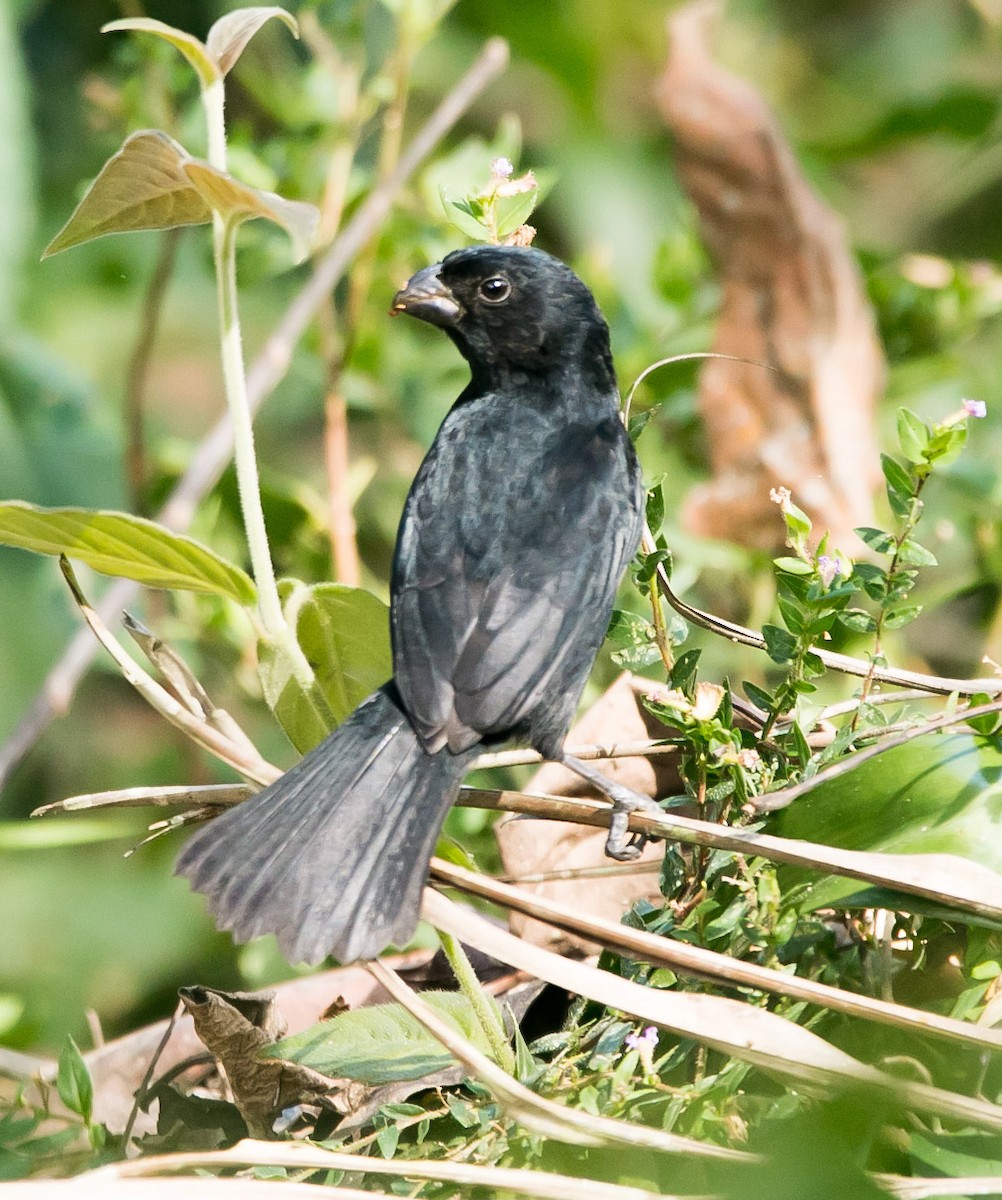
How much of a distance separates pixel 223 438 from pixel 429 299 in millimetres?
578

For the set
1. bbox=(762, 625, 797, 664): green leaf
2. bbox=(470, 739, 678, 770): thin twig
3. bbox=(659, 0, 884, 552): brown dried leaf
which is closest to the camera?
bbox=(762, 625, 797, 664): green leaf

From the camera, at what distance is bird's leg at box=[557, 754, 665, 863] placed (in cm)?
179

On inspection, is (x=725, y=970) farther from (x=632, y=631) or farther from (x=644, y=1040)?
(x=632, y=631)

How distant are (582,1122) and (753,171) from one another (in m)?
2.81

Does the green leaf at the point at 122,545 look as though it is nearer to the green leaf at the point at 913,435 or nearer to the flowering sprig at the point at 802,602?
the flowering sprig at the point at 802,602

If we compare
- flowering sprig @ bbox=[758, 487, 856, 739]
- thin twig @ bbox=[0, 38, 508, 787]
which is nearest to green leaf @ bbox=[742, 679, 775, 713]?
flowering sprig @ bbox=[758, 487, 856, 739]

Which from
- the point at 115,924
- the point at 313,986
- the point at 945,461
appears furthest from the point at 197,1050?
the point at 115,924

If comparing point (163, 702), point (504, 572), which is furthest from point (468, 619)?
point (163, 702)

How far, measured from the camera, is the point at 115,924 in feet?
12.2

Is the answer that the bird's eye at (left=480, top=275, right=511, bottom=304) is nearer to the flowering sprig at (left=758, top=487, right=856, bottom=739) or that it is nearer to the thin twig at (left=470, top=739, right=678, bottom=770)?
the thin twig at (left=470, top=739, right=678, bottom=770)

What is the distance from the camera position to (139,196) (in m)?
1.68

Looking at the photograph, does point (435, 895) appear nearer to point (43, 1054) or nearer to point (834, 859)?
point (834, 859)

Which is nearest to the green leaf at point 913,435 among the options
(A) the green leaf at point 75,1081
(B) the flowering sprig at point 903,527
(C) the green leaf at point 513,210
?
(B) the flowering sprig at point 903,527

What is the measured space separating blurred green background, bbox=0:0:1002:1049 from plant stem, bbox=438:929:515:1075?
938mm
